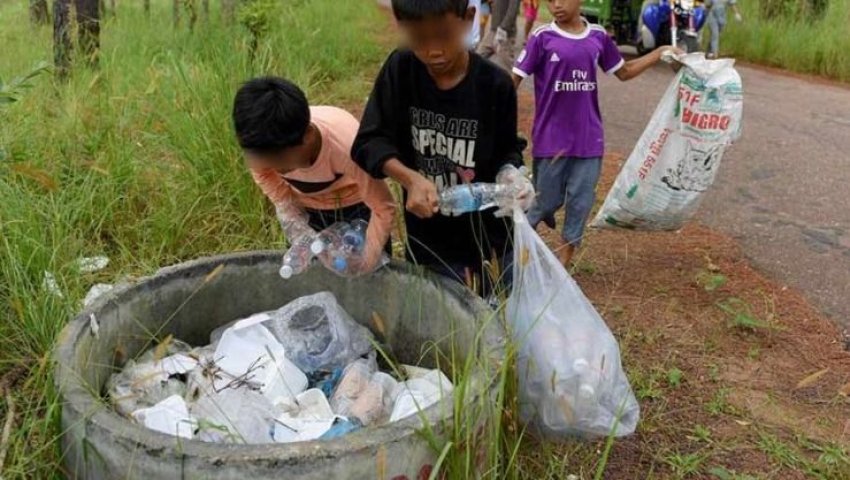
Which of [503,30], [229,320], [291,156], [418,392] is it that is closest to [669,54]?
[291,156]

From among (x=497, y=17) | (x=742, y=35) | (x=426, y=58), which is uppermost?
(x=426, y=58)

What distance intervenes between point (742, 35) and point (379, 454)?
9.86 metres

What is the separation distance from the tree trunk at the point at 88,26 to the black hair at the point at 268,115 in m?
3.65

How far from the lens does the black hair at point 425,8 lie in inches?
86.5

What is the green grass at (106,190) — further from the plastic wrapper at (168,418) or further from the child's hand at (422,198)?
the child's hand at (422,198)

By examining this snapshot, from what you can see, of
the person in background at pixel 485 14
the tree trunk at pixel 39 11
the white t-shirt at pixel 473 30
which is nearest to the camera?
the white t-shirt at pixel 473 30

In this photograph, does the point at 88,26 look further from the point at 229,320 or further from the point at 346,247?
the point at 346,247

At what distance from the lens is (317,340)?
2.68 metres

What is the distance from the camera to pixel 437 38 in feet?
7.35

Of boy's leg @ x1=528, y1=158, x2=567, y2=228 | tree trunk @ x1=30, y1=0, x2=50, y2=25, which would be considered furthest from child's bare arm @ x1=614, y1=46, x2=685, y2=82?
tree trunk @ x1=30, y1=0, x2=50, y2=25

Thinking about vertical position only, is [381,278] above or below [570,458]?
above

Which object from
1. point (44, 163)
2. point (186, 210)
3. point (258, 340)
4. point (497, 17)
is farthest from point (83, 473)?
point (497, 17)

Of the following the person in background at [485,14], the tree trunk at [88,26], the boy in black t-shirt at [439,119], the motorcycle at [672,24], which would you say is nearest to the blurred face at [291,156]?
the boy in black t-shirt at [439,119]

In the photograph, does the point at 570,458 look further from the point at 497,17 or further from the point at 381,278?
the point at 497,17
